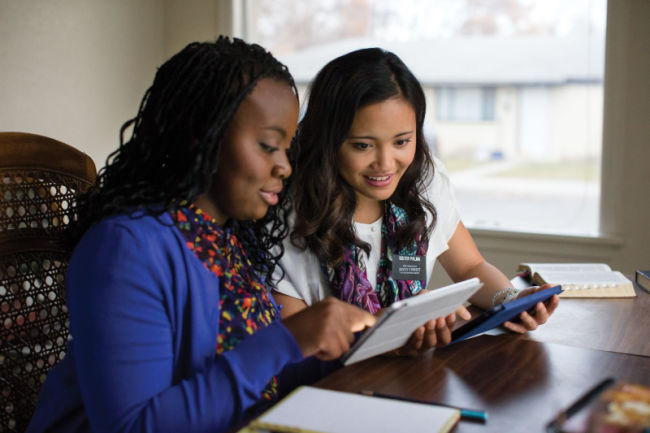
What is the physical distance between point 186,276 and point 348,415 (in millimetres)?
348

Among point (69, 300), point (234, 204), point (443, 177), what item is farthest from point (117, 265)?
point (443, 177)

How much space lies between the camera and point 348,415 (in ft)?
3.15

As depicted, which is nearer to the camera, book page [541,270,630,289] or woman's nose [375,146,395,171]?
woman's nose [375,146,395,171]

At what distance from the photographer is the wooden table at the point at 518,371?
1.08 metres

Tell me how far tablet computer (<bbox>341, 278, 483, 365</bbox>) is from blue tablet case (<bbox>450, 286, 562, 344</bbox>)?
6 cm

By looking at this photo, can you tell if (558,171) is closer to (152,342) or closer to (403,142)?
(403,142)

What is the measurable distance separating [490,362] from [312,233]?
1.92 ft

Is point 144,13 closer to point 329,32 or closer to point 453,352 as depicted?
point 329,32

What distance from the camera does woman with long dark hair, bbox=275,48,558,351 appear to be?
1.69 meters

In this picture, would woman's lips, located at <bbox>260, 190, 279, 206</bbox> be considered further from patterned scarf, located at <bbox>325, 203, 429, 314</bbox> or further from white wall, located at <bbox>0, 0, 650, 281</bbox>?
white wall, located at <bbox>0, 0, 650, 281</bbox>

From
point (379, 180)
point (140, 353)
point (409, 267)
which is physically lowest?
point (409, 267)

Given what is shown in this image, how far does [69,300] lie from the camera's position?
3.46 feet

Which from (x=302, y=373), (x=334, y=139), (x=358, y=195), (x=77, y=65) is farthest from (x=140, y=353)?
(x=77, y=65)

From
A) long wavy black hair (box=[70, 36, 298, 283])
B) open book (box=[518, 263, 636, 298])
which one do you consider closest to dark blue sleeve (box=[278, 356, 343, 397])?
long wavy black hair (box=[70, 36, 298, 283])
